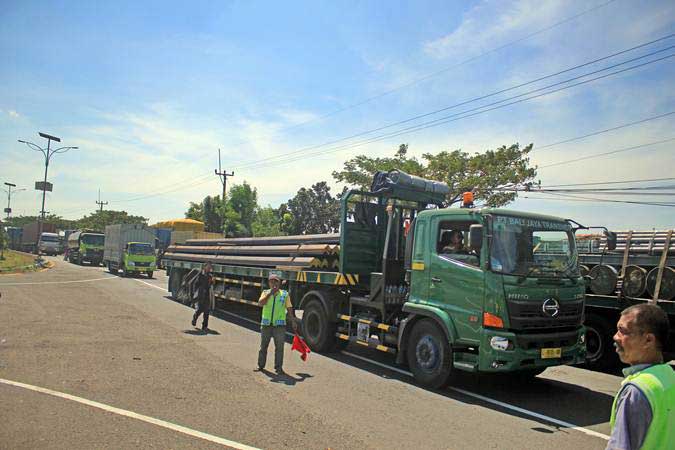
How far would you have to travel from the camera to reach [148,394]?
245 inches

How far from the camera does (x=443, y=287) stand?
7426mm

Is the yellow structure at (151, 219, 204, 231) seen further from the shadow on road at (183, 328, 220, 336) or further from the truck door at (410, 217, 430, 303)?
the truck door at (410, 217, 430, 303)

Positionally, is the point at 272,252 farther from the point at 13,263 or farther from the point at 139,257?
the point at 13,263

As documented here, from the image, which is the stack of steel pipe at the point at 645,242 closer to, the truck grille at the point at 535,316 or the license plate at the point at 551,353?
the truck grille at the point at 535,316

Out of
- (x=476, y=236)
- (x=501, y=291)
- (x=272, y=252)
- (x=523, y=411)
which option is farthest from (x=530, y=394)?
(x=272, y=252)

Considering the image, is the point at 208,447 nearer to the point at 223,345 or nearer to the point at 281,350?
the point at 281,350

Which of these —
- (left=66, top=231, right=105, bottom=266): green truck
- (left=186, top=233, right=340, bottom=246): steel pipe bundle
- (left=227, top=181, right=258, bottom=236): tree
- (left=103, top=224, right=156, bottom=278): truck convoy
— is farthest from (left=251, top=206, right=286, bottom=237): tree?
(left=186, top=233, right=340, bottom=246): steel pipe bundle

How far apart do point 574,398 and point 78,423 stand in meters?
6.29

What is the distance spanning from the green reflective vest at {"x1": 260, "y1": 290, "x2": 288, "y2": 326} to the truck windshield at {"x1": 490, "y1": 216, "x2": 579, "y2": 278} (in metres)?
3.33

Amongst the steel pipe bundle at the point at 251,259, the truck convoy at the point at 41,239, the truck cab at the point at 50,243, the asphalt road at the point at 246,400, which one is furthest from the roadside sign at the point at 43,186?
the asphalt road at the point at 246,400

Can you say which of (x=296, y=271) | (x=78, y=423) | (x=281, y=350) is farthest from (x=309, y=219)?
(x=78, y=423)

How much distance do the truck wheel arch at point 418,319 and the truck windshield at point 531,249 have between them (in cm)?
99

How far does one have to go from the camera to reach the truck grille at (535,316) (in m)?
6.70

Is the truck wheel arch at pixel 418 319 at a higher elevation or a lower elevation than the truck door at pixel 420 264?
lower
